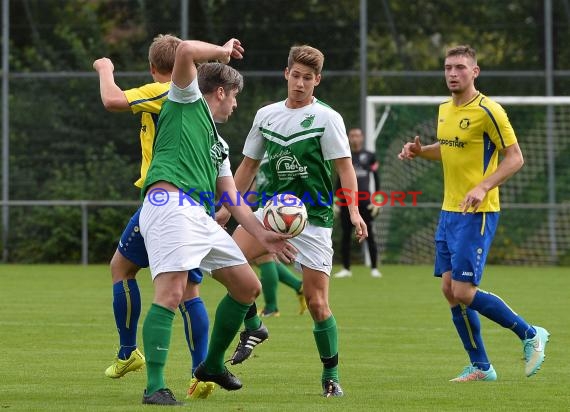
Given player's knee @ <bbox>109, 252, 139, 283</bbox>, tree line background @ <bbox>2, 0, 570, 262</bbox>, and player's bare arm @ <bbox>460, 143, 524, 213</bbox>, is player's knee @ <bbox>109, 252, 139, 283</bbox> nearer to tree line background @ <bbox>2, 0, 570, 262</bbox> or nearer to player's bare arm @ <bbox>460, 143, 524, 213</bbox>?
player's bare arm @ <bbox>460, 143, 524, 213</bbox>

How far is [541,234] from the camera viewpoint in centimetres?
1920

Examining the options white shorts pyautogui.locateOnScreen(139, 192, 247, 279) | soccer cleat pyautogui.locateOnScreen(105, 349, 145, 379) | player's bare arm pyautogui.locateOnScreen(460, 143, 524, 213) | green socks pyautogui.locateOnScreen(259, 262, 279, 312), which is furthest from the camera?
green socks pyautogui.locateOnScreen(259, 262, 279, 312)

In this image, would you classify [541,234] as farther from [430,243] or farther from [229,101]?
[229,101]

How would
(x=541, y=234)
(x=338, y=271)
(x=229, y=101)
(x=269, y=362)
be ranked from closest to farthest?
1. (x=229, y=101)
2. (x=269, y=362)
3. (x=338, y=271)
4. (x=541, y=234)

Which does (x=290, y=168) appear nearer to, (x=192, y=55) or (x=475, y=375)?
(x=192, y=55)

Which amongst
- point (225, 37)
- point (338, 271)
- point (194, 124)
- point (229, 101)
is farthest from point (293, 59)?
point (225, 37)

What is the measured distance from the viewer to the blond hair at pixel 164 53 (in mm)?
6703

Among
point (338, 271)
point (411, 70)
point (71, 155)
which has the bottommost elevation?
point (338, 271)

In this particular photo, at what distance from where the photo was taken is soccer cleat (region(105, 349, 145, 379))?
694 cm

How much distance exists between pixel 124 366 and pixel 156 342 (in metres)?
1.23

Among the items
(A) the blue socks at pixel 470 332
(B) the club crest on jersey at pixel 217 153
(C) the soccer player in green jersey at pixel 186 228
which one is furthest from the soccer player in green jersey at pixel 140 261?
(A) the blue socks at pixel 470 332

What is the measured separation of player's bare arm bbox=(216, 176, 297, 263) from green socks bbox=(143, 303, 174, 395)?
0.67m

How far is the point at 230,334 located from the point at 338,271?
11814mm

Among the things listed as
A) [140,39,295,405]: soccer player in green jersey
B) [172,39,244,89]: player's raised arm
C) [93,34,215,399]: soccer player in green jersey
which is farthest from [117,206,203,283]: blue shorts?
[172,39,244,89]: player's raised arm
